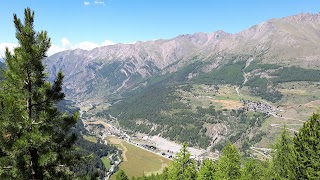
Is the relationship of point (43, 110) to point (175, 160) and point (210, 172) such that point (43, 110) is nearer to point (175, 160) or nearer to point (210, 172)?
point (175, 160)

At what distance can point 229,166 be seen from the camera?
5216 centimetres

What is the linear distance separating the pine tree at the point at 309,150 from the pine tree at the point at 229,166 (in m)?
15.0

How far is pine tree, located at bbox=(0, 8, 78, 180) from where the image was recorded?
17.1m

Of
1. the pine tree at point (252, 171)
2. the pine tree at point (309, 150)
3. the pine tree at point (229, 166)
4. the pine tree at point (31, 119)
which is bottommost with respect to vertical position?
the pine tree at point (252, 171)

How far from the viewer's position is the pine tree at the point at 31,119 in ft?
56.0

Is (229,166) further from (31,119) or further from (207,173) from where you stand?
(31,119)

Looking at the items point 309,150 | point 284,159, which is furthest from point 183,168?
point 309,150

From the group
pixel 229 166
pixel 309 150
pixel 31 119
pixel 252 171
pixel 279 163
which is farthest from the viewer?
pixel 252 171

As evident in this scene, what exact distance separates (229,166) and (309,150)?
721 inches

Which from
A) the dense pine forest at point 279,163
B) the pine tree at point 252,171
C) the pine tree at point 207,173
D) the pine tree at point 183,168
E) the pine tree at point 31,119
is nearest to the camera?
the pine tree at point 31,119

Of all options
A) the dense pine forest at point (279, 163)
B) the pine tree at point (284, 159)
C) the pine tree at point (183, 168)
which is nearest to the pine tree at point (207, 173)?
the dense pine forest at point (279, 163)

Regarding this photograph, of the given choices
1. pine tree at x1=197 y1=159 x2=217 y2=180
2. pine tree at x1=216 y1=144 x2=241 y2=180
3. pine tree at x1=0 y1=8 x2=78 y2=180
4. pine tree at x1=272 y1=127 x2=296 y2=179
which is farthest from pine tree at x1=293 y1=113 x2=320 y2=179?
pine tree at x1=0 y1=8 x2=78 y2=180

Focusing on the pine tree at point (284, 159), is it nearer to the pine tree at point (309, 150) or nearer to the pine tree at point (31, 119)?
the pine tree at point (309, 150)

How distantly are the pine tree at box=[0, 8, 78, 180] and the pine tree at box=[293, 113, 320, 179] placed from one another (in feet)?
93.2
